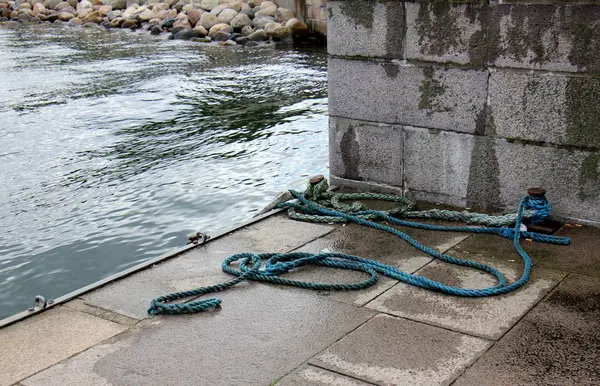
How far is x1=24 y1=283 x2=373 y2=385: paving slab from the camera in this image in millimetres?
3787

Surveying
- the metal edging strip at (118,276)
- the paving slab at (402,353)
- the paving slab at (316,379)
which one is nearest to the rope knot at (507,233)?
the paving slab at (402,353)

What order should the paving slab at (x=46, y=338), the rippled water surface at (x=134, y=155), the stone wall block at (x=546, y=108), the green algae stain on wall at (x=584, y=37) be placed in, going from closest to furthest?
1. the paving slab at (x=46, y=338)
2. the green algae stain on wall at (x=584, y=37)
3. the stone wall block at (x=546, y=108)
4. the rippled water surface at (x=134, y=155)

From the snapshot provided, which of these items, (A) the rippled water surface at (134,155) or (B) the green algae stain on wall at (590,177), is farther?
(A) the rippled water surface at (134,155)

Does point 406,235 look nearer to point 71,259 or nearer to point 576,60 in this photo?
point 576,60

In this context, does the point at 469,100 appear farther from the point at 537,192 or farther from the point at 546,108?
the point at 537,192

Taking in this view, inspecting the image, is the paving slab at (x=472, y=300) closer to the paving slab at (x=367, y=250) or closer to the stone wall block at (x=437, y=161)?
the paving slab at (x=367, y=250)

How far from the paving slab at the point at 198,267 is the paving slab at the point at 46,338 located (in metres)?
0.20

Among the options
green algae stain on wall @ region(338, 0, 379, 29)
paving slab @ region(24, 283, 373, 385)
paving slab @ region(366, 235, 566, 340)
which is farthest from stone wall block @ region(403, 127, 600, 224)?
paving slab @ region(24, 283, 373, 385)

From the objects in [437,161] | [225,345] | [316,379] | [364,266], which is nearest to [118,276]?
[225,345]

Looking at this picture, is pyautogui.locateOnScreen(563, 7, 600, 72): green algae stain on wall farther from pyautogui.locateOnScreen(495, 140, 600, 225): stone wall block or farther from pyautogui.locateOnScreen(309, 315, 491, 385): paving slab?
pyautogui.locateOnScreen(309, 315, 491, 385): paving slab

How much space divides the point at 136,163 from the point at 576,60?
6.77m

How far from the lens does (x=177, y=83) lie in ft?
56.0

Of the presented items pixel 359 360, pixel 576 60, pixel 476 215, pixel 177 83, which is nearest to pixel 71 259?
pixel 476 215

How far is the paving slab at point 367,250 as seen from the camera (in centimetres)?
467
